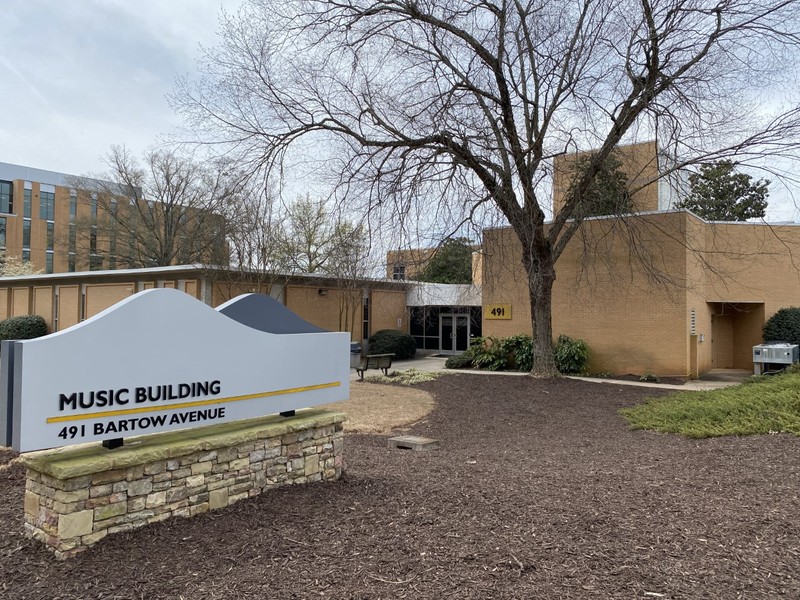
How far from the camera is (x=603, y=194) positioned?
16172 mm

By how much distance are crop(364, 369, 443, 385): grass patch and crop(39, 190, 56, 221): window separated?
60.5 metres

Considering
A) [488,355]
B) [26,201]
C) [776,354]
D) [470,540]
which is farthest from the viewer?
[26,201]

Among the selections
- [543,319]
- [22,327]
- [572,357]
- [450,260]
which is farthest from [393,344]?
[22,327]

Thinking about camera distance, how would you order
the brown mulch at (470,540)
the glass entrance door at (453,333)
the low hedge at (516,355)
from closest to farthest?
the brown mulch at (470,540) < the low hedge at (516,355) < the glass entrance door at (453,333)

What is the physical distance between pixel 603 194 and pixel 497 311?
20.0ft

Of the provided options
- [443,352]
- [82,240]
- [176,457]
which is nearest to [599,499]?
[176,457]

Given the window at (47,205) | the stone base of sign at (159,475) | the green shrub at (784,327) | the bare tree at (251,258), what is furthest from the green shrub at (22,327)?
the window at (47,205)

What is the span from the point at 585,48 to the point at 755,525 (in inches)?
446

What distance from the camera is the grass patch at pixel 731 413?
27.5 feet

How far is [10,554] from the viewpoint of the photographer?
Answer: 13.5 ft

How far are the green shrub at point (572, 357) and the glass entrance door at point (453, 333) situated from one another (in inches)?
401

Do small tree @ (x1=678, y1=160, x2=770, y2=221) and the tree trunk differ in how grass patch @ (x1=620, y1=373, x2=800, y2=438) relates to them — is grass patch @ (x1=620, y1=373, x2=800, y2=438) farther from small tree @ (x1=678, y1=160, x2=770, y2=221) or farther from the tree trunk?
small tree @ (x1=678, y1=160, x2=770, y2=221)

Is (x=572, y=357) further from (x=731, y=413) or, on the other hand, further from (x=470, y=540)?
(x=470, y=540)

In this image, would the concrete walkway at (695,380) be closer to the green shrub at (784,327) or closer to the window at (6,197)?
the green shrub at (784,327)
